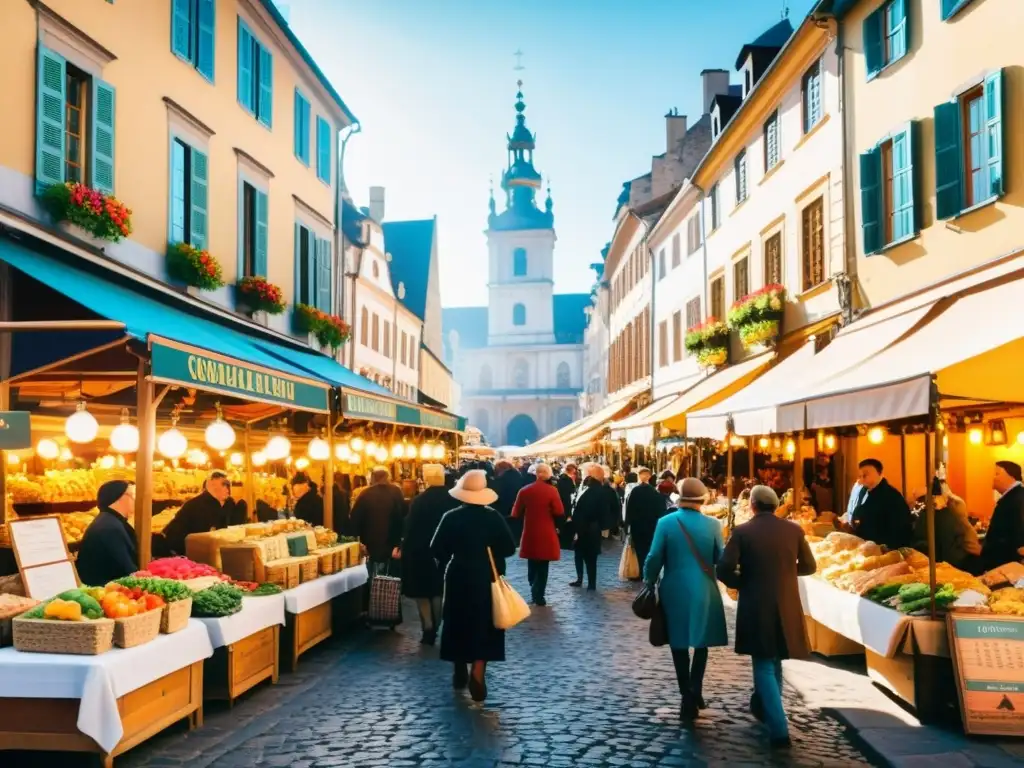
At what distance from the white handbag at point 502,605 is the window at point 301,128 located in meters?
15.8

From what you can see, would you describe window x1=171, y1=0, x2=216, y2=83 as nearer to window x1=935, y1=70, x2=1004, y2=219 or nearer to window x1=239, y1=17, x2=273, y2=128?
window x1=239, y1=17, x2=273, y2=128

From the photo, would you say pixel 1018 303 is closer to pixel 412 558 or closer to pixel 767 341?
pixel 412 558

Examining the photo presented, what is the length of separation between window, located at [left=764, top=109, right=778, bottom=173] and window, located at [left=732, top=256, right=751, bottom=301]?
2.47 m

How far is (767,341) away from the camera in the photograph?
21172 mm

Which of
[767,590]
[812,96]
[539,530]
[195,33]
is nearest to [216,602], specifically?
[767,590]

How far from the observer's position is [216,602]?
8.19 meters

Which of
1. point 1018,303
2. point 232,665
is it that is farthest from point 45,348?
Result: point 1018,303

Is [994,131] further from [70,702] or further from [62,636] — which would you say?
[70,702]

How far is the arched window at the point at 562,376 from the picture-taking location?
105062 mm

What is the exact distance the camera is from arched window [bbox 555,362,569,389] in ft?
345

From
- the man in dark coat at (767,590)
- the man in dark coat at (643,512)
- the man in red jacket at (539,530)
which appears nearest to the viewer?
the man in dark coat at (767,590)

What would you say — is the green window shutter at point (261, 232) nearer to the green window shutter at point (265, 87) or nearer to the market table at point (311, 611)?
the green window shutter at point (265, 87)

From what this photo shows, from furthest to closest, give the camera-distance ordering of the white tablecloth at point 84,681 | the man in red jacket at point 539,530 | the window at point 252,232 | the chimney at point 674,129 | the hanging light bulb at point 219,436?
→ the chimney at point 674,129 < the window at point 252,232 < the man in red jacket at point 539,530 < the hanging light bulb at point 219,436 < the white tablecloth at point 84,681

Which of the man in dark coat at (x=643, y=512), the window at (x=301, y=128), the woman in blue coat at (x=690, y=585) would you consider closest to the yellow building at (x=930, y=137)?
the man in dark coat at (x=643, y=512)
